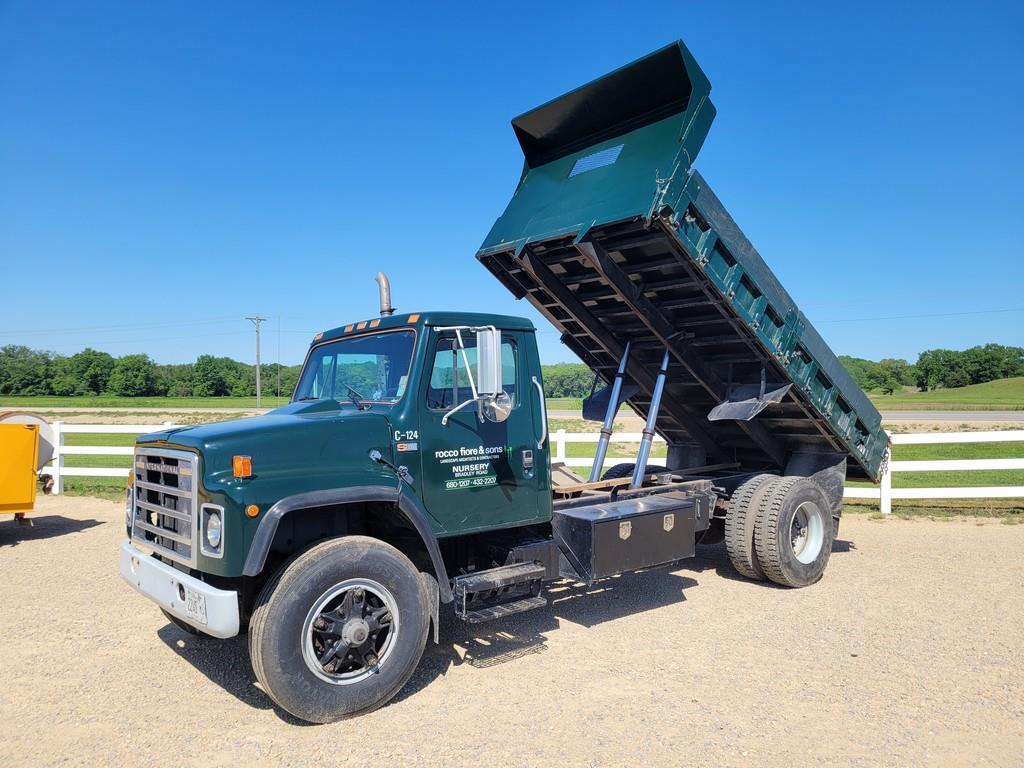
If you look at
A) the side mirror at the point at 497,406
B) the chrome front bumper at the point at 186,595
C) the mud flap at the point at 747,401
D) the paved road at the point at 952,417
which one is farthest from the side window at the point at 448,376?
the paved road at the point at 952,417

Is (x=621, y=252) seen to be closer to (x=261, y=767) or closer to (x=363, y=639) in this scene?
(x=363, y=639)

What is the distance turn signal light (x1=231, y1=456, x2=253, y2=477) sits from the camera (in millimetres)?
3922

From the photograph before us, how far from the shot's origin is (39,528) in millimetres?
10000

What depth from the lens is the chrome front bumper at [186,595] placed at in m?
3.79

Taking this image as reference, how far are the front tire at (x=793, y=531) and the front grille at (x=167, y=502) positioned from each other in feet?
16.6

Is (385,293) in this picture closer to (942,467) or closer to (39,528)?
(39,528)

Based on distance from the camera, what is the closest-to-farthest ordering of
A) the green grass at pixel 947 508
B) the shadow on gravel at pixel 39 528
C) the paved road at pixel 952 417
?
the shadow on gravel at pixel 39 528 < the green grass at pixel 947 508 < the paved road at pixel 952 417

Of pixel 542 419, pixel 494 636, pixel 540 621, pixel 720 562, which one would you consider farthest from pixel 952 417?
pixel 542 419

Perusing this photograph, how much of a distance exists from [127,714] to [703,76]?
5830mm

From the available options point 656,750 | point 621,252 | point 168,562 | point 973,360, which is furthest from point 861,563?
point 973,360

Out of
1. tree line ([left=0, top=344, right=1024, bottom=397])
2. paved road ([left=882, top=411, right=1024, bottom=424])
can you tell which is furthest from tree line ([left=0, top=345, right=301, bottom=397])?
paved road ([left=882, top=411, right=1024, bottom=424])

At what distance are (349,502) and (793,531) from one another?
4.90m

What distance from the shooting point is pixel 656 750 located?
12.2ft

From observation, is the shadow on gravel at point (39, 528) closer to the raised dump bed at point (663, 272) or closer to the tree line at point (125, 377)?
the raised dump bed at point (663, 272)
